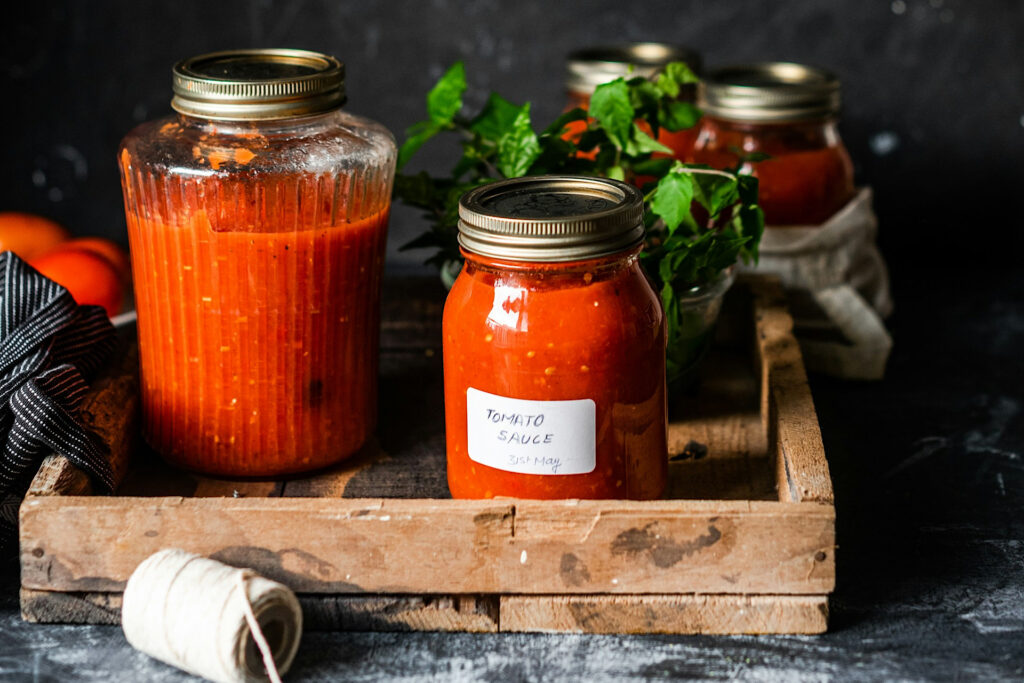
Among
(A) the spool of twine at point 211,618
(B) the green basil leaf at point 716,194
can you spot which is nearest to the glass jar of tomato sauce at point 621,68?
(B) the green basil leaf at point 716,194

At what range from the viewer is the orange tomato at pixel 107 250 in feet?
3.99

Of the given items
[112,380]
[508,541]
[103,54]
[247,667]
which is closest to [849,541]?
[508,541]

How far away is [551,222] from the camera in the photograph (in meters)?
0.72

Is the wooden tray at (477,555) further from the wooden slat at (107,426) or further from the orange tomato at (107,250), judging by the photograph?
the orange tomato at (107,250)

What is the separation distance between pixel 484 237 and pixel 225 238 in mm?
203

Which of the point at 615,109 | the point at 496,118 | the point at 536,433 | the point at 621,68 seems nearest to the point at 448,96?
the point at 496,118

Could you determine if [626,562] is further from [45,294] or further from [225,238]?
[45,294]

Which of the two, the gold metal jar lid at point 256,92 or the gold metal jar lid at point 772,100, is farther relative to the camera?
→ the gold metal jar lid at point 772,100

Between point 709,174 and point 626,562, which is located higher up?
point 709,174

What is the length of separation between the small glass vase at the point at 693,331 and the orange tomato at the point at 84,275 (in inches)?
22.7

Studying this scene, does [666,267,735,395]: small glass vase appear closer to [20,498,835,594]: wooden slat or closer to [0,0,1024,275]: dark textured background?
[20,498,835,594]: wooden slat

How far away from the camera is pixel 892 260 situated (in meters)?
1.51

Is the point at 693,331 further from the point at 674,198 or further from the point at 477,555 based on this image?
the point at 477,555

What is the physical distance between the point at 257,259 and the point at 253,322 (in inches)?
2.0
